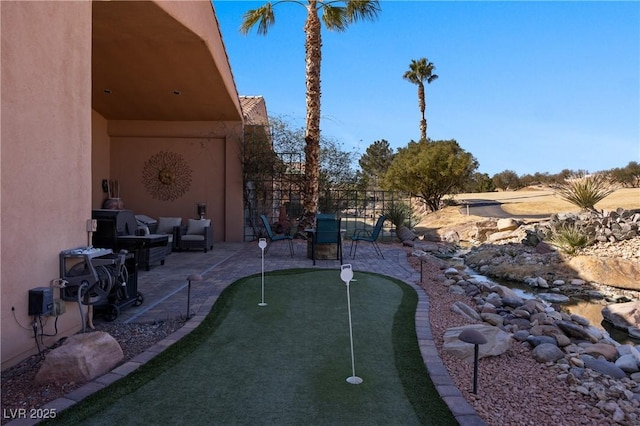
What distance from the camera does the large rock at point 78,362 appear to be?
9.76ft

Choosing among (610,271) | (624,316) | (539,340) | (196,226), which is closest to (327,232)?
(196,226)

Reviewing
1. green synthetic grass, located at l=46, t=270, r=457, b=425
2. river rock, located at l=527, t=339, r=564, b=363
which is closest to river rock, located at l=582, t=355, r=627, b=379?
river rock, located at l=527, t=339, r=564, b=363

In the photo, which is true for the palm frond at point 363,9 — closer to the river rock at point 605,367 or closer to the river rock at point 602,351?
the river rock at point 602,351

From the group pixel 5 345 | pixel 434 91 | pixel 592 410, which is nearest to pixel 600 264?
pixel 592 410

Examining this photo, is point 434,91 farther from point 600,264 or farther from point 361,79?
point 600,264

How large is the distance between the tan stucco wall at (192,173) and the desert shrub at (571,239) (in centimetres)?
822

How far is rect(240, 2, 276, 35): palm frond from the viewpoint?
1115 cm

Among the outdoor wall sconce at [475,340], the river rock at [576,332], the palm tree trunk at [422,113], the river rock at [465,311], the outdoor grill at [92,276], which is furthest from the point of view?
the palm tree trunk at [422,113]

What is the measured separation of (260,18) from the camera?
11234 millimetres

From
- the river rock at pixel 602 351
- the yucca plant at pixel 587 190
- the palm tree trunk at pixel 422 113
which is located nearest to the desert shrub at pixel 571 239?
the yucca plant at pixel 587 190

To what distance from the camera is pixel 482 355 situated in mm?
3744

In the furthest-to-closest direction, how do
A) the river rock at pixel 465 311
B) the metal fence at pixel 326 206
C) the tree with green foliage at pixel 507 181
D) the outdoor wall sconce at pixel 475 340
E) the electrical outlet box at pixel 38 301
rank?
the tree with green foliage at pixel 507 181 < the metal fence at pixel 326 206 < the river rock at pixel 465 311 < the electrical outlet box at pixel 38 301 < the outdoor wall sconce at pixel 475 340

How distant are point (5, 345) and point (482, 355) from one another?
3.77 metres

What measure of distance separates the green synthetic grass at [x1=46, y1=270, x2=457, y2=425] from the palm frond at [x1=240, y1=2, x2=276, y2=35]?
856 centimetres
